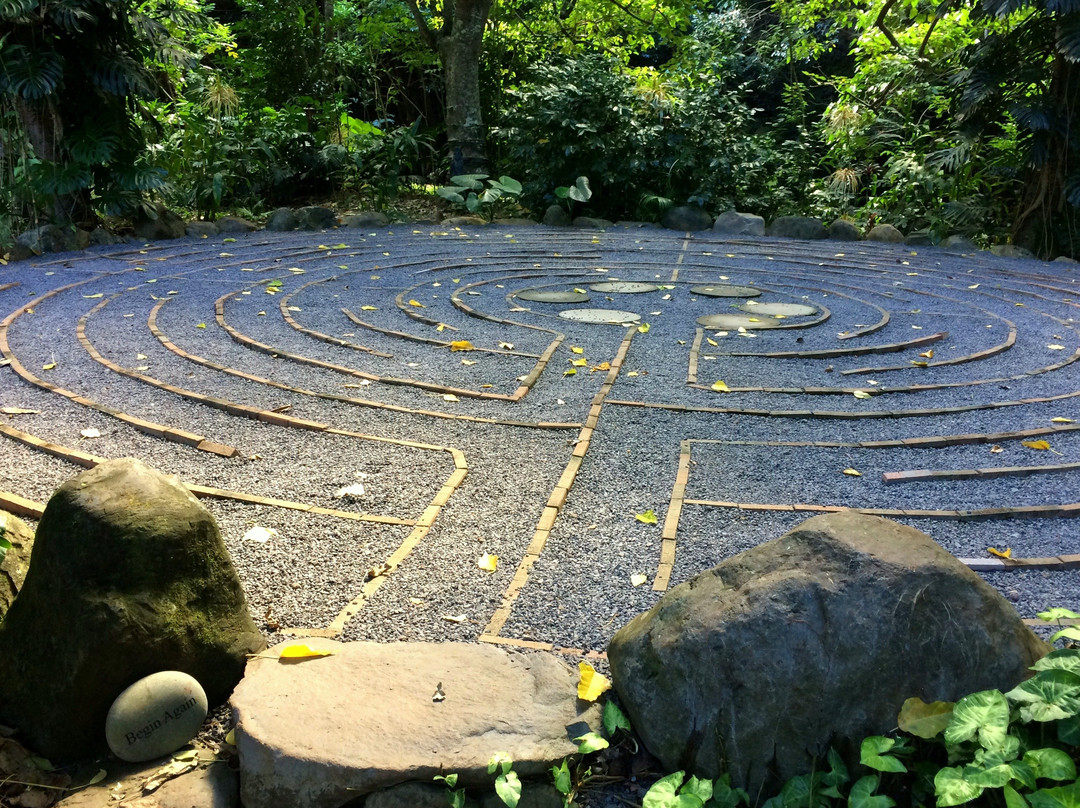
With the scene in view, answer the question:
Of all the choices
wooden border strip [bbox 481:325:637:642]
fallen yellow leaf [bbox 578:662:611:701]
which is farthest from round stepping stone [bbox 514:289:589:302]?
fallen yellow leaf [bbox 578:662:611:701]

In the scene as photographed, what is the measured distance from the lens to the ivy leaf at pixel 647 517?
3.08m

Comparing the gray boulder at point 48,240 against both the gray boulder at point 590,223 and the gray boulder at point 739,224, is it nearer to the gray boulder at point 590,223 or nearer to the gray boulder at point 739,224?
the gray boulder at point 590,223

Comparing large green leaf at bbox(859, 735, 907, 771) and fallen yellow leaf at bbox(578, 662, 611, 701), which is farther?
fallen yellow leaf at bbox(578, 662, 611, 701)

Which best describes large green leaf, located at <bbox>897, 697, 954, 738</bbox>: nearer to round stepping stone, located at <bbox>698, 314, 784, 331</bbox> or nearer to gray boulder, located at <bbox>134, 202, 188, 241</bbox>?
round stepping stone, located at <bbox>698, 314, 784, 331</bbox>

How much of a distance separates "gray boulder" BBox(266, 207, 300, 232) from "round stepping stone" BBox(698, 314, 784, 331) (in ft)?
19.3

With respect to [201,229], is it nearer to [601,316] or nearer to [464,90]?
[464,90]

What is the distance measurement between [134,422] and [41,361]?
4.09 feet

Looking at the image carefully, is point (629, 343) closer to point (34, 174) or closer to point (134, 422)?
point (134, 422)

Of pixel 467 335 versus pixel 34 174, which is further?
pixel 34 174

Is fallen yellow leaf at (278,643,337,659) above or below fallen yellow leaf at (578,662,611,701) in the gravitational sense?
below

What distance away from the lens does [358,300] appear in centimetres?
636

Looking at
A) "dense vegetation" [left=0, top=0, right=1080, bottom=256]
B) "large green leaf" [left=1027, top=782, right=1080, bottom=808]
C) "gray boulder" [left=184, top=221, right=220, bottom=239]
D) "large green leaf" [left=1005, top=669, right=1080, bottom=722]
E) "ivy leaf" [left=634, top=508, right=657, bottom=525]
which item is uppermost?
"dense vegetation" [left=0, top=0, right=1080, bottom=256]

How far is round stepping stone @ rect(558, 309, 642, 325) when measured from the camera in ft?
19.6

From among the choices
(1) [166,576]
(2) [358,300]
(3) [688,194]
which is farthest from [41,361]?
(3) [688,194]
